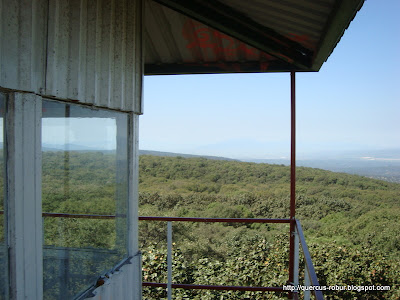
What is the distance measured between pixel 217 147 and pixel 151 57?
83.3 ft

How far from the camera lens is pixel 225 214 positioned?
14.8 meters

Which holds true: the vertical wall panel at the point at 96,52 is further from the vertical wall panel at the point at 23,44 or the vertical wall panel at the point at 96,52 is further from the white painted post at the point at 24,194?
the white painted post at the point at 24,194

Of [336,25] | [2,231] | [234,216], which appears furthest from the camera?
[234,216]

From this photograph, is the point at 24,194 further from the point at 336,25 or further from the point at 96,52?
the point at 336,25

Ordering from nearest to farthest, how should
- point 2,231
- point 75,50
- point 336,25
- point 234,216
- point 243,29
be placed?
point 2,231, point 75,50, point 336,25, point 243,29, point 234,216

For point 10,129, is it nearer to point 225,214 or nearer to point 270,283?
point 270,283

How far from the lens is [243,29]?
2.48 m

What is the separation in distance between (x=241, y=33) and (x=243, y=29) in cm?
3

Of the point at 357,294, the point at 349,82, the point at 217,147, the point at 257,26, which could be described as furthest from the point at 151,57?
the point at 349,82

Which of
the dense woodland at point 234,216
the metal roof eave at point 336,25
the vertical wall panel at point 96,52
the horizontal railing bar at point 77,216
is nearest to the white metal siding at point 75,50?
the vertical wall panel at point 96,52

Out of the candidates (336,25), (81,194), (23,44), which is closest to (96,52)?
(23,44)

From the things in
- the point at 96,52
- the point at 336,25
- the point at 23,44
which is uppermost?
the point at 336,25

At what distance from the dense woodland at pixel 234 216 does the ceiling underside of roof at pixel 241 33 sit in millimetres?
1275

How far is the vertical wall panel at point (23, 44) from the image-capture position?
49.3 inches
